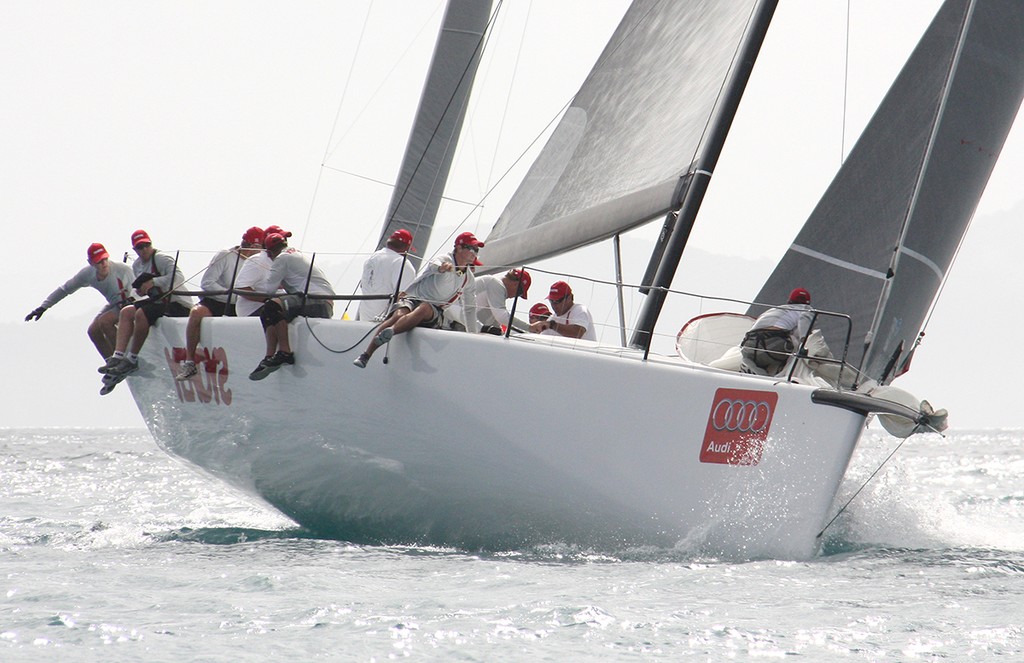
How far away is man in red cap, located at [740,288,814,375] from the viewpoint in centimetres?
679

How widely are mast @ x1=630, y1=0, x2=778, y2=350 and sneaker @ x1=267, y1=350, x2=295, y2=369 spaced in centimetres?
200

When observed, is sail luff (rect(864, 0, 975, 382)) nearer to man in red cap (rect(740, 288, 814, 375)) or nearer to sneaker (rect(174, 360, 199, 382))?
man in red cap (rect(740, 288, 814, 375))

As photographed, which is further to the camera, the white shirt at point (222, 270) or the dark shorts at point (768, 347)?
the white shirt at point (222, 270)

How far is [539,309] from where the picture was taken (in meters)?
8.14

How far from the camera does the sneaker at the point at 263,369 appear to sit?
23.0 ft

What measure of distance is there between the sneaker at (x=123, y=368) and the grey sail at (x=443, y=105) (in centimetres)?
424

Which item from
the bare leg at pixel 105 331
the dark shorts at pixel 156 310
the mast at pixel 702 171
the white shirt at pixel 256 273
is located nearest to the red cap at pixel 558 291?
the mast at pixel 702 171

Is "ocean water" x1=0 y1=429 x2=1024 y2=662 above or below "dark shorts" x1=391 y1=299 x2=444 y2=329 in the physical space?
below

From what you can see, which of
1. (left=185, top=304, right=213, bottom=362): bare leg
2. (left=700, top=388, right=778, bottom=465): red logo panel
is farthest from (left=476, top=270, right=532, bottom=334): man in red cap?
(left=185, top=304, right=213, bottom=362): bare leg

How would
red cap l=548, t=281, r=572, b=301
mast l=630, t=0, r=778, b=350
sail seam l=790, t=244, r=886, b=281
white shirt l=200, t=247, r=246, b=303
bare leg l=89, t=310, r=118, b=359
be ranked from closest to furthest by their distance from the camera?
mast l=630, t=0, r=778, b=350
red cap l=548, t=281, r=572, b=301
sail seam l=790, t=244, r=886, b=281
white shirt l=200, t=247, r=246, b=303
bare leg l=89, t=310, r=118, b=359

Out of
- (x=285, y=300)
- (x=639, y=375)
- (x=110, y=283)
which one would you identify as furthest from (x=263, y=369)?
(x=639, y=375)

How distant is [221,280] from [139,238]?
0.72 m

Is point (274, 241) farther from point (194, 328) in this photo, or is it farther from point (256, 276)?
point (194, 328)

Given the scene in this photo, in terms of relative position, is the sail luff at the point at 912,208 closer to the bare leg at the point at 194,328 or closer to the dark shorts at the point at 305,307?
the dark shorts at the point at 305,307
